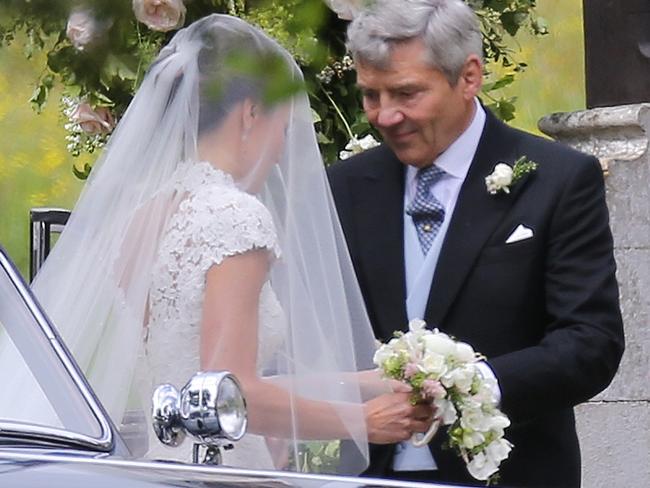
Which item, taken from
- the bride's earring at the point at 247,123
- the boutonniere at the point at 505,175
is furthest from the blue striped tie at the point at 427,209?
the bride's earring at the point at 247,123

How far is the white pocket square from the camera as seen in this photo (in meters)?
4.36

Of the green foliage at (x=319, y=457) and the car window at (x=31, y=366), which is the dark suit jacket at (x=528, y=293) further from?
the car window at (x=31, y=366)

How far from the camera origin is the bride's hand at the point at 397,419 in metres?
4.21

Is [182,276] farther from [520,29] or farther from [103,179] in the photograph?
[520,29]

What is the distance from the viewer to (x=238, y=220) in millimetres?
4219

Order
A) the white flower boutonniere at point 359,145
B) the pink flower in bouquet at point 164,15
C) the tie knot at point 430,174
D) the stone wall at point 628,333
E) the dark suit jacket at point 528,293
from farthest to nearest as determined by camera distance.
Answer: the stone wall at point 628,333
the white flower boutonniere at point 359,145
the tie knot at point 430,174
the dark suit jacket at point 528,293
the pink flower in bouquet at point 164,15

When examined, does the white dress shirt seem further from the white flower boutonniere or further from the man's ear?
the white flower boutonniere

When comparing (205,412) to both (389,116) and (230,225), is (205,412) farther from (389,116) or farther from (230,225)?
(389,116)

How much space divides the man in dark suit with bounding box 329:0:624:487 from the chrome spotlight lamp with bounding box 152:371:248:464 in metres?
1.07

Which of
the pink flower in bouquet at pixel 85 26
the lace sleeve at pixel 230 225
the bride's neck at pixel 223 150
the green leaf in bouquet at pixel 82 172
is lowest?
the lace sleeve at pixel 230 225

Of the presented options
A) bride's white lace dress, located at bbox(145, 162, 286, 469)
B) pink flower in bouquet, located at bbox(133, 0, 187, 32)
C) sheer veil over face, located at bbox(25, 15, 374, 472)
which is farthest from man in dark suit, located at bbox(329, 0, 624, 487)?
pink flower in bouquet, located at bbox(133, 0, 187, 32)

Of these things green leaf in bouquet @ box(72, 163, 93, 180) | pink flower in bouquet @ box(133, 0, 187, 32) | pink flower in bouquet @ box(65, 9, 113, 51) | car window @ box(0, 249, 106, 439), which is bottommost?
car window @ box(0, 249, 106, 439)

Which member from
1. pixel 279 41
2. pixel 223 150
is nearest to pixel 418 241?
pixel 223 150

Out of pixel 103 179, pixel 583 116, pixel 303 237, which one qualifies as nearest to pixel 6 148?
pixel 103 179
